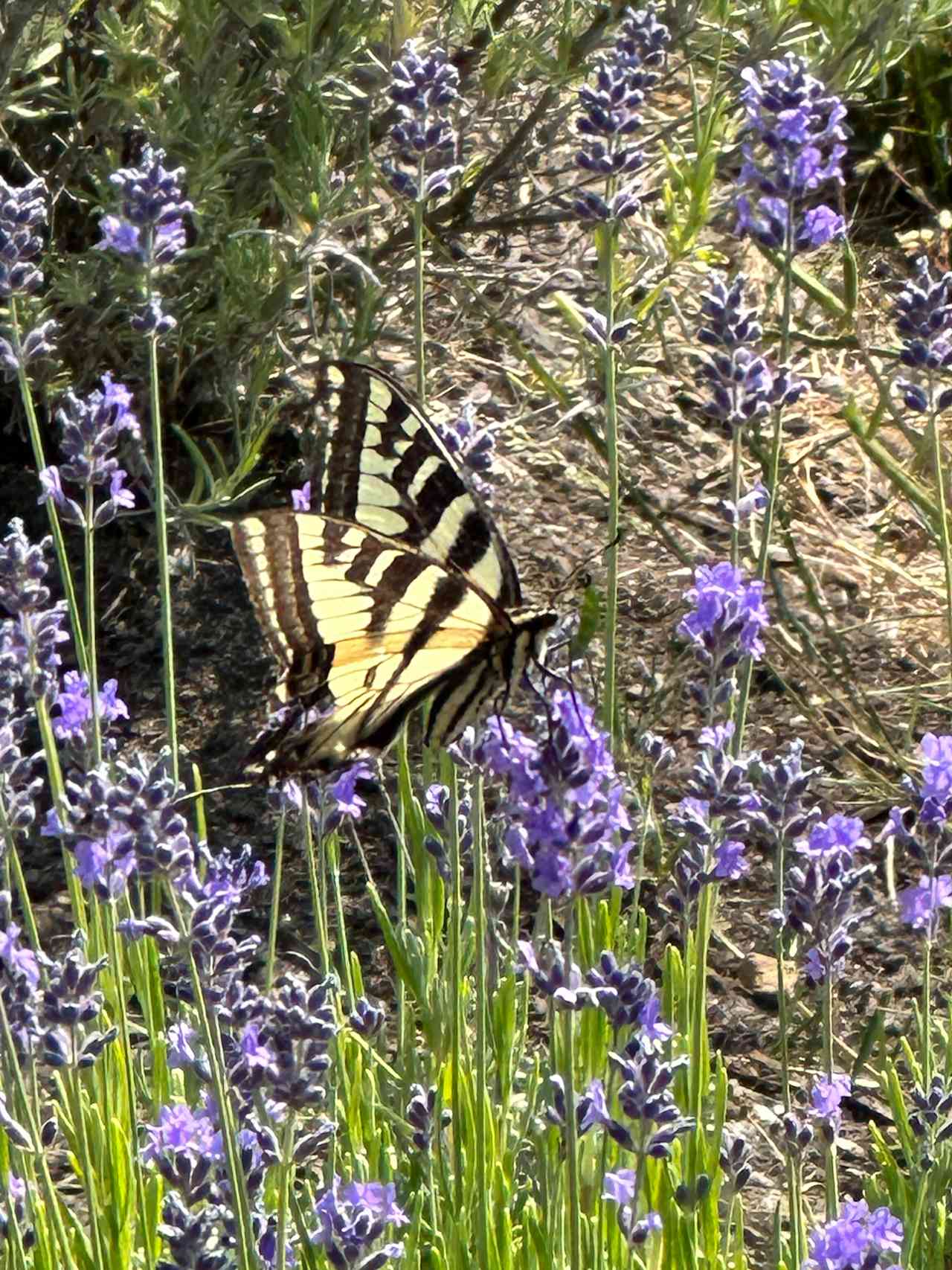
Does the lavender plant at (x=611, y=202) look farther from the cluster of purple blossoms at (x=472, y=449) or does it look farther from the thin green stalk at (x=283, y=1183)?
the thin green stalk at (x=283, y=1183)

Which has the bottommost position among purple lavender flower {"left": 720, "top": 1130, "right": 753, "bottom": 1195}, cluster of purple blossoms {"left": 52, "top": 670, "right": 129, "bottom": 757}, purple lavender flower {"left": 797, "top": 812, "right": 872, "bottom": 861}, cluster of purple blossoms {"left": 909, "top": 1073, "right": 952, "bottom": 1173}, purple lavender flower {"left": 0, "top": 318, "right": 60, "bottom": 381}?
purple lavender flower {"left": 720, "top": 1130, "right": 753, "bottom": 1195}

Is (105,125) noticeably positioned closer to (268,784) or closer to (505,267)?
(505,267)

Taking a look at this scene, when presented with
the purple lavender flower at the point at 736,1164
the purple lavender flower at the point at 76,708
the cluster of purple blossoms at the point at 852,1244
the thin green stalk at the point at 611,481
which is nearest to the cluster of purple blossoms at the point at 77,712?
the purple lavender flower at the point at 76,708

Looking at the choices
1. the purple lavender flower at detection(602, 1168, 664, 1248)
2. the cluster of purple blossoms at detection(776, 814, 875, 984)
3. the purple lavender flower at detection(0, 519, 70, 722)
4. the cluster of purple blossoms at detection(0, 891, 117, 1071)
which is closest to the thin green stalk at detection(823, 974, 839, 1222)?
the cluster of purple blossoms at detection(776, 814, 875, 984)

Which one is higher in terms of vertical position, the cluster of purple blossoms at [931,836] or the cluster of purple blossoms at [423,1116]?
the cluster of purple blossoms at [931,836]

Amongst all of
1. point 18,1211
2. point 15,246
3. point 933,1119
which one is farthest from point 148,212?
point 933,1119

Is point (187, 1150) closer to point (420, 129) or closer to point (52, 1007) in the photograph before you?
point (52, 1007)

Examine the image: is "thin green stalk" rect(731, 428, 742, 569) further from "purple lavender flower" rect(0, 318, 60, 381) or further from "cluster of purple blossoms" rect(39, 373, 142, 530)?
"purple lavender flower" rect(0, 318, 60, 381)
